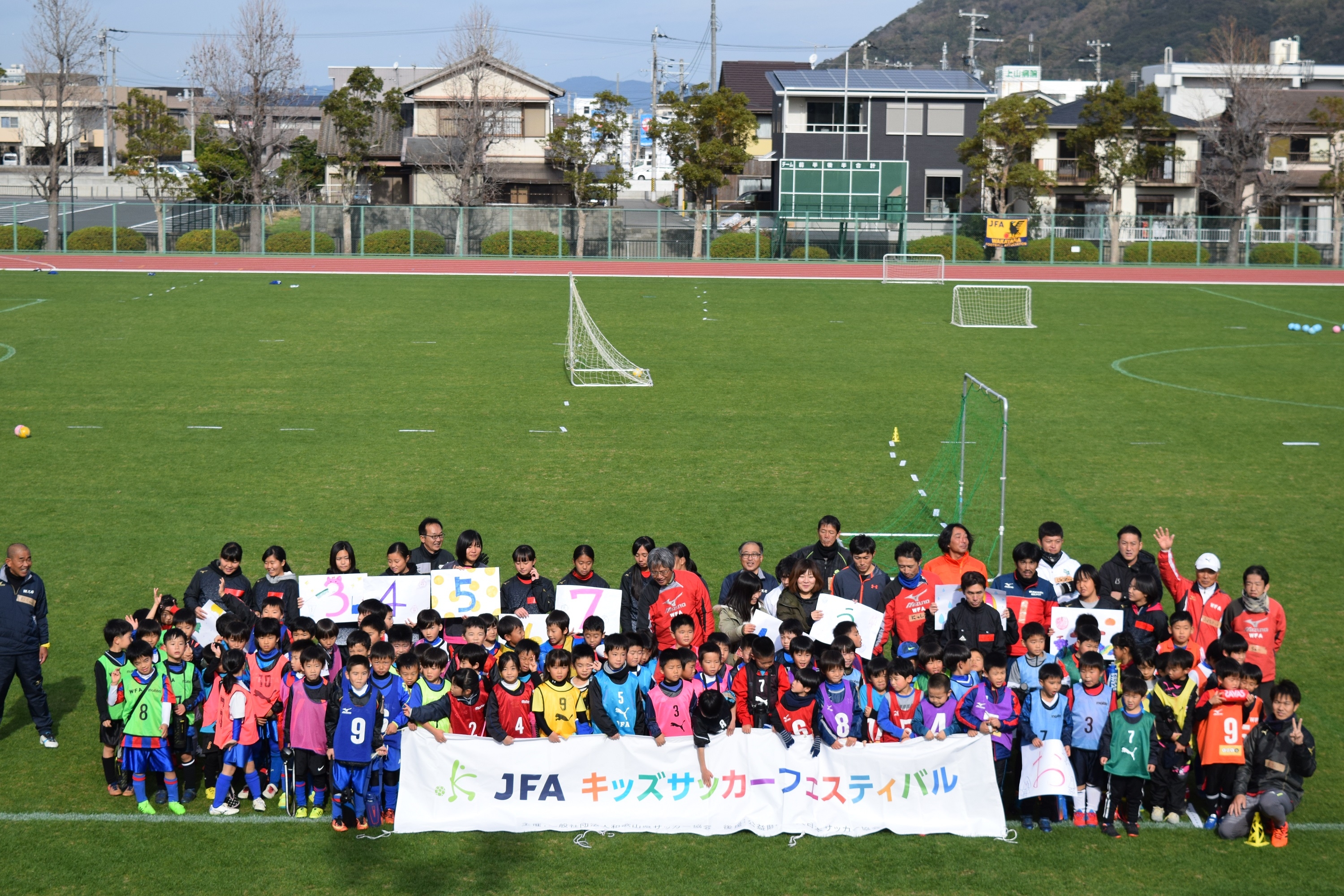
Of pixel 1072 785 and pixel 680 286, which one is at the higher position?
pixel 680 286

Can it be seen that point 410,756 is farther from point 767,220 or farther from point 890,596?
point 767,220

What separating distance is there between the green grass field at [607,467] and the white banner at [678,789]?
0.45 feet

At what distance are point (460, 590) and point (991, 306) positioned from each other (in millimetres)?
28714

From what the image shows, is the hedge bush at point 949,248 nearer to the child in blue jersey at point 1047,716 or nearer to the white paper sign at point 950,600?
the white paper sign at point 950,600

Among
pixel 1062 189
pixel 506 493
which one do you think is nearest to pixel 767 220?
pixel 1062 189

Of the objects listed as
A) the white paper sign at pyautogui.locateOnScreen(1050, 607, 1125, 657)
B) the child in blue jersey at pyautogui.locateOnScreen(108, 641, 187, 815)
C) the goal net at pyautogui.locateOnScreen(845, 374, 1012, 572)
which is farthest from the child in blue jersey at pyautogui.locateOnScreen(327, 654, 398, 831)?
the goal net at pyautogui.locateOnScreen(845, 374, 1012, 572)

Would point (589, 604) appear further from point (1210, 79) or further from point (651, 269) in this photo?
point (1210, 79)

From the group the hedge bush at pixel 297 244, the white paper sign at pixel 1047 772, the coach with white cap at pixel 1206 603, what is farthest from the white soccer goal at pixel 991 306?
the hedge bush at pixel 297 244

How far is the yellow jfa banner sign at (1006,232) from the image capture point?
168 feet

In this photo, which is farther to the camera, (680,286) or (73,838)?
(680,286)

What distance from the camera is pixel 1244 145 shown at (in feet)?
196

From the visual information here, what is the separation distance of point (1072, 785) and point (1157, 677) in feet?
3.34

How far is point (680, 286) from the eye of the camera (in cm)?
4144

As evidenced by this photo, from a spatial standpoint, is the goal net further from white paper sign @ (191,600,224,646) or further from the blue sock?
the blue sock
